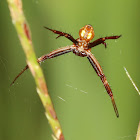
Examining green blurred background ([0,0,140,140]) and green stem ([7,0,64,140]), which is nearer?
green stem ([7,0,64,140])

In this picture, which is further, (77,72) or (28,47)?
(77,72)

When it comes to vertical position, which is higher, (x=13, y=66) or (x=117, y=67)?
(x=13, y=66)

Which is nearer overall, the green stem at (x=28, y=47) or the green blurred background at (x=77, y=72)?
the green stem at (x=28, y=47)

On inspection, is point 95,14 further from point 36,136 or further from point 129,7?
point 36,136

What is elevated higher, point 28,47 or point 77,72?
point 28,47

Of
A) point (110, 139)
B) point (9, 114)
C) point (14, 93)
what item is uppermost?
point (14, 93)

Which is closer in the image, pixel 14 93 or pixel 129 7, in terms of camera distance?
pixel 129 7

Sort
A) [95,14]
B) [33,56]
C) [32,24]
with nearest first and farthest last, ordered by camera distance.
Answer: [33,56] < [95,14] < [32,24]

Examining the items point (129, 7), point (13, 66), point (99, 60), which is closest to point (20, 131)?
point (13, 66)
